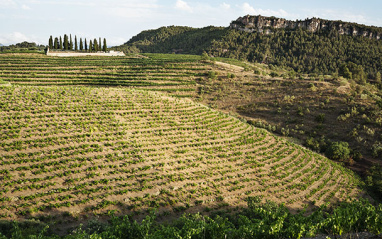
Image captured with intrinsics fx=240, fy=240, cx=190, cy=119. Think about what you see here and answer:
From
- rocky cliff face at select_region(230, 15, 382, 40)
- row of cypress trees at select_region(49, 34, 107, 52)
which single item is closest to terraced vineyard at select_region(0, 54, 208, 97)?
row of cypress trees at select_region(49, 34, 107, 52)

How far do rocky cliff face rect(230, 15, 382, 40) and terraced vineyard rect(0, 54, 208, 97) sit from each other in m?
78.5

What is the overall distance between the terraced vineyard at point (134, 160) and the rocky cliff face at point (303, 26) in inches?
4468

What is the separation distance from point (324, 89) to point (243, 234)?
180 ft

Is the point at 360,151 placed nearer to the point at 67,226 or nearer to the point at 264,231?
the point at 264,231

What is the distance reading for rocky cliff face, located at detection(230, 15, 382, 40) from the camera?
120062 millimetres

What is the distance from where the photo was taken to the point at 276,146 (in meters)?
35.9

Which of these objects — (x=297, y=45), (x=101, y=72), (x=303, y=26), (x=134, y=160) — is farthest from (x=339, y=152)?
(x=303, y=26)

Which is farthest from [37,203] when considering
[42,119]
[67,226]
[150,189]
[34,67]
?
[34,67]

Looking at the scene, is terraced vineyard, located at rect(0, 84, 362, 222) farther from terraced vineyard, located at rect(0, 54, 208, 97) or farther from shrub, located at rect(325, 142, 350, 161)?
terraced vineyard, located at rect(0, 54, 208, 97)

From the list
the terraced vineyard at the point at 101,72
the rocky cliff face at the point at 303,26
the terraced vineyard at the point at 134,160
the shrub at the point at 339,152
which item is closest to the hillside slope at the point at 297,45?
the rocky cliff face at the point at 303,26

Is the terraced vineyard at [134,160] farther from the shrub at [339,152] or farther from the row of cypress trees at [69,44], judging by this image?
the row of cypress trees at [69,44]

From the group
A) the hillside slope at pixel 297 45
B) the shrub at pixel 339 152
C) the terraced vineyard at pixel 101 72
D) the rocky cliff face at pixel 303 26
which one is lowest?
the shrub at pixel 339 152

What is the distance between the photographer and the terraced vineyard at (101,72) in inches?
2199

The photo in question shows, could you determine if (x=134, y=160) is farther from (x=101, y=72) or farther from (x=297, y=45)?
(x=297, y=45)
